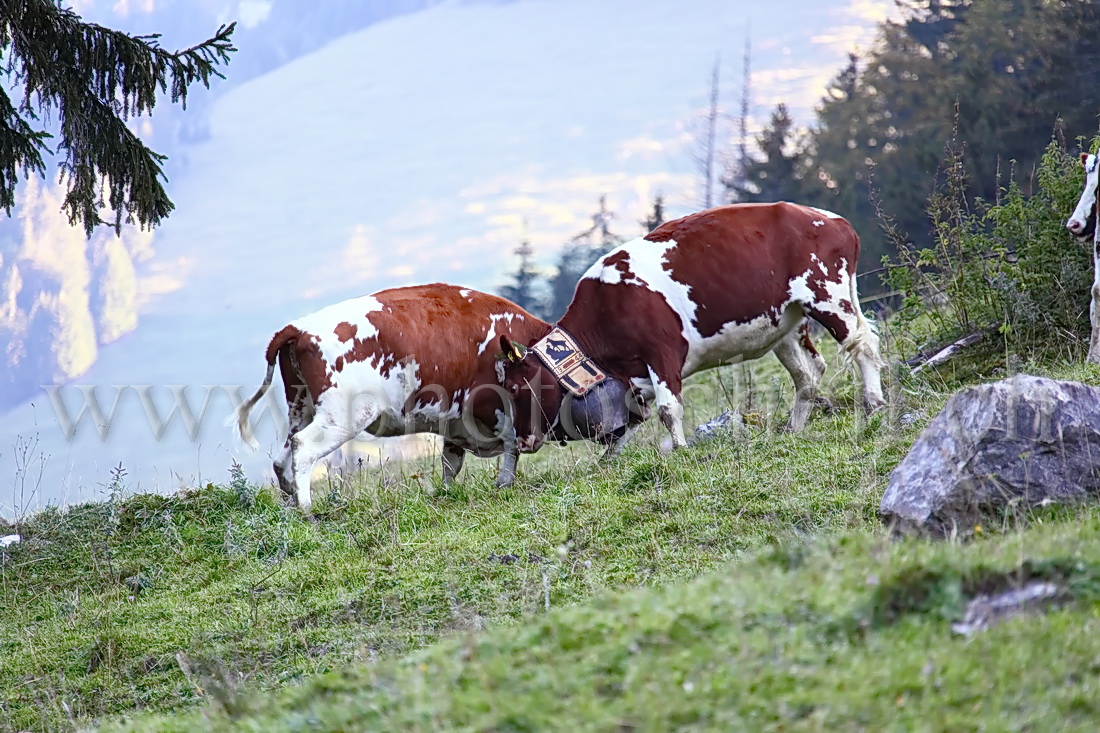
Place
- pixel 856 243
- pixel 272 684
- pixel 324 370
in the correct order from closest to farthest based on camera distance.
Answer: pixel 272 684
pixel 324 370
pixel 856 243

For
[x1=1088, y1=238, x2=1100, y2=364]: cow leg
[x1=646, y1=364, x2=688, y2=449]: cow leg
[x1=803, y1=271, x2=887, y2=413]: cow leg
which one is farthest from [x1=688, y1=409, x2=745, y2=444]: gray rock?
[x1=1088, y1=238, x2=1100, y2=364]: cow leg

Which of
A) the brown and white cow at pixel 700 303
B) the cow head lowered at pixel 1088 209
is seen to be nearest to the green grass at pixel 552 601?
the brown and white cow at pixel 700 303

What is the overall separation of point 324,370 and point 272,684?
12.8 ft

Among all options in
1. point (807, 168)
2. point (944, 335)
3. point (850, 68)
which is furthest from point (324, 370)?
point (850, 68)

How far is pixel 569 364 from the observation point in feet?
32.7

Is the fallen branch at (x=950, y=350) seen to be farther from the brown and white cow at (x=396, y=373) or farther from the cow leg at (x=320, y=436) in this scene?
the cow leg at (x=320, y=436)

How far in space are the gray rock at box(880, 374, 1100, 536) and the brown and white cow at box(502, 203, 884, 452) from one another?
3.82 m

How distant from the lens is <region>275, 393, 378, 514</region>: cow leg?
9.18 meters

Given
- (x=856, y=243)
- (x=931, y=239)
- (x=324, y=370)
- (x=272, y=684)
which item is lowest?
(x=931, y=239)

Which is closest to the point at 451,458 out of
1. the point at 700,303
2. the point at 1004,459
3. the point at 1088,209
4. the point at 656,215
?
the point at 700,303

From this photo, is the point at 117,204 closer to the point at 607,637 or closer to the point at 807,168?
the point at 607,637

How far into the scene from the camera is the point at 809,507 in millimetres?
7027

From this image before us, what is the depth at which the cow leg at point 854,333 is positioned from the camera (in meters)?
9.88

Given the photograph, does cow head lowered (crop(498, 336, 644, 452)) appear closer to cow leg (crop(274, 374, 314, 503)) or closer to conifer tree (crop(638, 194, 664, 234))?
cow leg (crop(274, 374, 314, 503))
